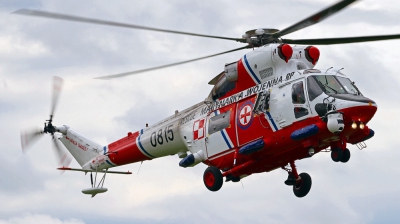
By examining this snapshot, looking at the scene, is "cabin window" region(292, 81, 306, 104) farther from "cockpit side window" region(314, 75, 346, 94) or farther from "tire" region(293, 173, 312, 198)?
"tire" region(293, 173, 312, 198)

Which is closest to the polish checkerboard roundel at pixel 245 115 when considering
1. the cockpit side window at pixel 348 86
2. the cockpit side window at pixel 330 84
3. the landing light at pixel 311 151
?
the landing light at pixel 311 151

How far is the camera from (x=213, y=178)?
76.7 ft

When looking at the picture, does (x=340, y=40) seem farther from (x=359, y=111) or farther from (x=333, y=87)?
(x=359, y=111)

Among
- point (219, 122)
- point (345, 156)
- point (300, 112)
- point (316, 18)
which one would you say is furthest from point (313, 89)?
point (219, 122)

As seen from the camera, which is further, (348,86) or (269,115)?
(269,115)

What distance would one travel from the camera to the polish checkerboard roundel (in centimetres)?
2262

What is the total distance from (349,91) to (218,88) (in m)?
4.21

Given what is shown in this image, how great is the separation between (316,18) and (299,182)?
597 cm

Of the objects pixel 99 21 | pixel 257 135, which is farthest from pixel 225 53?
pixel 99 21

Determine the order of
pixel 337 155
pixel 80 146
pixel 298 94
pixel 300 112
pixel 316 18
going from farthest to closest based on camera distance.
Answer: pixel 80 146 → pixel 337 155 → pixel 298 94 → pixel 300 112 → pixel 316 18

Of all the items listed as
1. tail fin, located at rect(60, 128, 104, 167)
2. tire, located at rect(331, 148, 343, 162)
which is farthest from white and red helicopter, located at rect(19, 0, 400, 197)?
tail fin, located at rect(60, 128, 104, 167)

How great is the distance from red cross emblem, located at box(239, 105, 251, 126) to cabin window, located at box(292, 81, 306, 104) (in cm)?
163

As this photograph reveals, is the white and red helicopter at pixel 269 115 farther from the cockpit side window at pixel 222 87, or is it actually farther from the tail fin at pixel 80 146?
the tail fin at pixel 80 146

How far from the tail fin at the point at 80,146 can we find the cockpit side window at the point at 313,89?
377 inches
